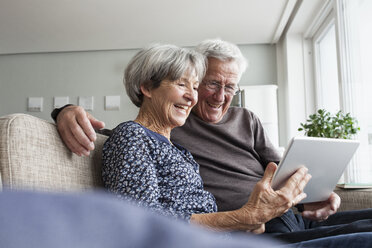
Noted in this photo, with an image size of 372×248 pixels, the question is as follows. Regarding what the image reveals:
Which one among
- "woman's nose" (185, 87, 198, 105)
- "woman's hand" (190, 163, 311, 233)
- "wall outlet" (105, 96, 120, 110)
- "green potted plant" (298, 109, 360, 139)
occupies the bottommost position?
"woman's hand" (190, 163, 311, 233)

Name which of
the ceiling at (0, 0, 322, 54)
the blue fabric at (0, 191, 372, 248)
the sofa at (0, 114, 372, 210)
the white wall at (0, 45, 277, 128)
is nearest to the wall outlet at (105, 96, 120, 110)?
the white wall at (0, 45, 277, 128)

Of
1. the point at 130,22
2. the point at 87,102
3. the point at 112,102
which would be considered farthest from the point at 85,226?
the point at 87,102

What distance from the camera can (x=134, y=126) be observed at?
1.08m

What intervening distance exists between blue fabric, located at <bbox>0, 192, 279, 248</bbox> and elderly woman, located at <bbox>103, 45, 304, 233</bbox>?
0.81 m

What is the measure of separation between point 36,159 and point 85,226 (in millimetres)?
840

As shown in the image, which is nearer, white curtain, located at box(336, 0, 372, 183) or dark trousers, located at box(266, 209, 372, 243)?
dark trousers, located at box(266, 209, 372, 243)

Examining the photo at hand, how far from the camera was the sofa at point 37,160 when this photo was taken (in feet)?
2.73

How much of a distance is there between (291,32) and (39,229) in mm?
5017

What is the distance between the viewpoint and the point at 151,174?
3.19 ft

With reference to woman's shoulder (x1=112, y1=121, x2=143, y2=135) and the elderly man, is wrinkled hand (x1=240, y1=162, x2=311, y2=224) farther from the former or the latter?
woman's shoulder (x1=112, y1=121, x2=143, y2=135)

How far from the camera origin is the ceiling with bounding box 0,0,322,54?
411 cm

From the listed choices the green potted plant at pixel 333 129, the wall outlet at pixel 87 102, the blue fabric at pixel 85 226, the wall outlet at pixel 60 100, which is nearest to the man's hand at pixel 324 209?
the green potted plant at pixel 333 129

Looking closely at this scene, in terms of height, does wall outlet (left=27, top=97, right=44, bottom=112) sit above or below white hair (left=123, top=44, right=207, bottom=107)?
above

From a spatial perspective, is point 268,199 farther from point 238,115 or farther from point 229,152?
point 238,115
